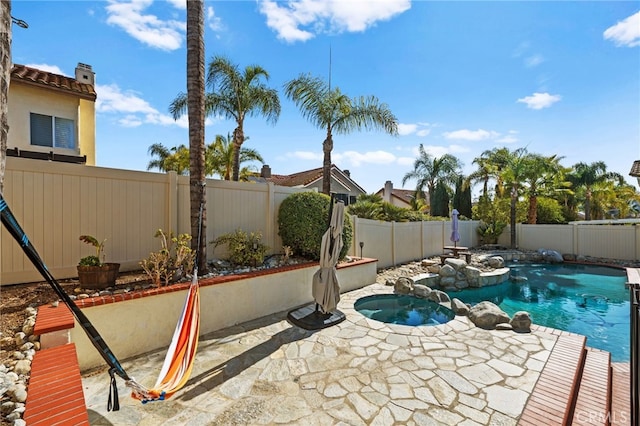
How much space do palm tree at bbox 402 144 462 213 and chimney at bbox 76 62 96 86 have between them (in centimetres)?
2207

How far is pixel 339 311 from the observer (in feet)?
20.3

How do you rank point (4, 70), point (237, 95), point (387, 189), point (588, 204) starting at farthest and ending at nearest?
point (387, 189), point (588, 204), point (237, 95), point (4, 70)

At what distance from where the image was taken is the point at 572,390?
347cm

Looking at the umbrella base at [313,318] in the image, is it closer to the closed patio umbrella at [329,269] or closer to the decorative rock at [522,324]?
the closed patio umbrella at [329,269]

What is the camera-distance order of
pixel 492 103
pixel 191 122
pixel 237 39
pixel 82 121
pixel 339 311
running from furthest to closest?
1. pixel 492 103
2. pixel 82 121
3. pixel 237 39
4. pixel 339 311
5. pixel 191 122

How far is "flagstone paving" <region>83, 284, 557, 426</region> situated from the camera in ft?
9.78

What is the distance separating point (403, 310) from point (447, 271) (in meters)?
4.54

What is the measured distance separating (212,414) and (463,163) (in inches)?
1023

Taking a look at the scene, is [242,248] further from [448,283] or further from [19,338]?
[448,283]

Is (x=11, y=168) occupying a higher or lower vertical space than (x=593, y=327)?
higher

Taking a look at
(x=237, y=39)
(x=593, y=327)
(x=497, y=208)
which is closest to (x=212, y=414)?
(x=237, y=39)

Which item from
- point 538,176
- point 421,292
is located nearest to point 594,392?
point 421,292

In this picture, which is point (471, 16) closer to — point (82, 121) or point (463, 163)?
point (82, 121)

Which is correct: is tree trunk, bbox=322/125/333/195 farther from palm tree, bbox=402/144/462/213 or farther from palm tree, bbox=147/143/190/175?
palm tree, bbox=402/144/462/213
